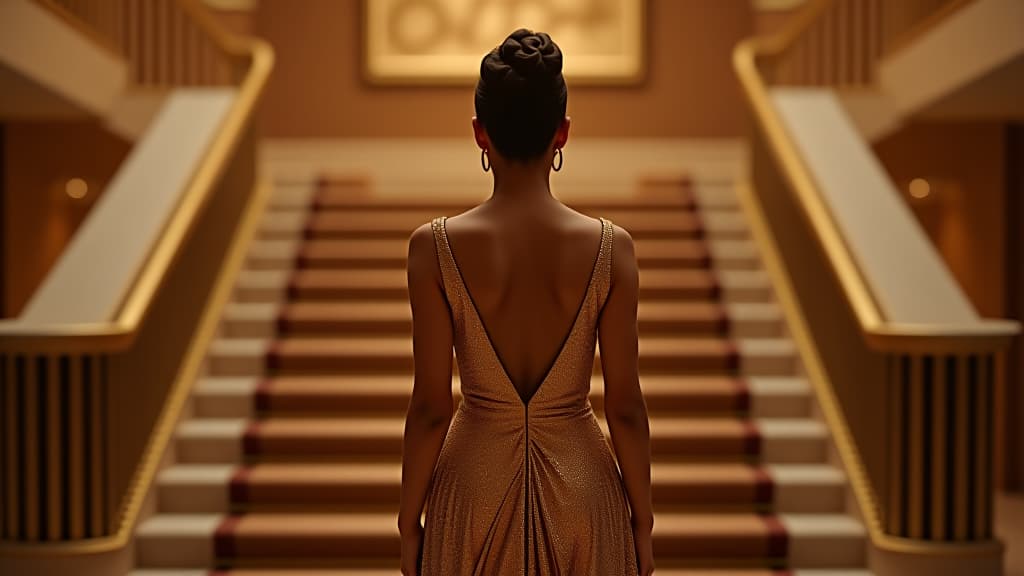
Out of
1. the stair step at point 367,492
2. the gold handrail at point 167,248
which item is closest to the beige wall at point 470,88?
the gold handrail at point 167,248

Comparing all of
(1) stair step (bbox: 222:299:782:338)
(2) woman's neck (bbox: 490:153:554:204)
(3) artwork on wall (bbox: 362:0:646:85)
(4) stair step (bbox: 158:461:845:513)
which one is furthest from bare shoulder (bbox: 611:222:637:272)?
(3) artwork on wall (bbox: 362:0:646:85)

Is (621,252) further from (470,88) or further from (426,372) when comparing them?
(470,88)

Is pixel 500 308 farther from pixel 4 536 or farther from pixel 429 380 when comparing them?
pixel 4 536

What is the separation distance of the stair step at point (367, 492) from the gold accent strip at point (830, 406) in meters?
0.18

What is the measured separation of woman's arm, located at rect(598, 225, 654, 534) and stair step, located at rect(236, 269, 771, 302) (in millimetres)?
4243

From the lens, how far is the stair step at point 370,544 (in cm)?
478

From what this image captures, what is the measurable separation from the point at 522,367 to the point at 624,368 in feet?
0.64

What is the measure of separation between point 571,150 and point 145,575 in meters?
6.41

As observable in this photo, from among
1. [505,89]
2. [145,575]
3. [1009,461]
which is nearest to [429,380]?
[505,89]

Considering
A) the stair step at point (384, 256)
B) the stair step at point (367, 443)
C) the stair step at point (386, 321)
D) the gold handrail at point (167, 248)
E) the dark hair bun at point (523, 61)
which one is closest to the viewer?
the dark hair bun at point (523, 61)

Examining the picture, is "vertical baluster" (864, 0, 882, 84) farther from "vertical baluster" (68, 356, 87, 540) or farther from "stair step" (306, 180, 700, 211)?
"vertical baluster" (68, 356, 87, 540)

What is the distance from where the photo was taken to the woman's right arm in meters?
2.21

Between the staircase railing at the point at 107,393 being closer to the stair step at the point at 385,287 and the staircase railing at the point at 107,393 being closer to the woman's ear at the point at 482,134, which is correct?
the stair step at the point at 385,287

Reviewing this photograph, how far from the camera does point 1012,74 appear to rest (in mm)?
5918
